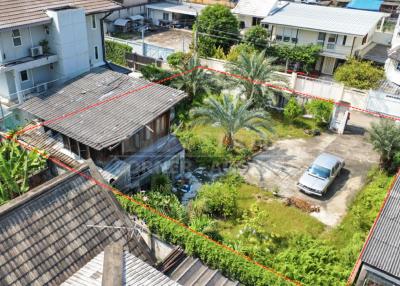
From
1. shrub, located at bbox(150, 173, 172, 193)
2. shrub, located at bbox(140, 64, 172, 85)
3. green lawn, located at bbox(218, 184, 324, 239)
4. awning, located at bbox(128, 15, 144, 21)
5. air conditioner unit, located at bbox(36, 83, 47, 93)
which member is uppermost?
awning, located at bbox(128, 15, 144, 21)

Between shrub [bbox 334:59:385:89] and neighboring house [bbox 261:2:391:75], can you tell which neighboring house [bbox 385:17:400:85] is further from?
neighboring house [bbox 261:2:391:75]

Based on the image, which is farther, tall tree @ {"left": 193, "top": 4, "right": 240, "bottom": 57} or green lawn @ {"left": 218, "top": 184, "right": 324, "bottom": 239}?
tall tree @ {"left": 193, "top": 4, "right": 240, "bottom": 57}

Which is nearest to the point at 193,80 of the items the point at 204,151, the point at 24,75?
the point at 204,151

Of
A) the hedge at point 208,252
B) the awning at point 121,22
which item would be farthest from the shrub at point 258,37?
the hedge at point 208,252

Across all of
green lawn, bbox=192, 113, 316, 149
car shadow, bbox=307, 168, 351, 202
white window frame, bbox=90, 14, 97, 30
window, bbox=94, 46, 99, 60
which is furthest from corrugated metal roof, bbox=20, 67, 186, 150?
car shadow, bbox=307, 168, 351, 202

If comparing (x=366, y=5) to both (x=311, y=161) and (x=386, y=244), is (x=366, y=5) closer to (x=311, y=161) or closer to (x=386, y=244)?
(x=311, y=161)
